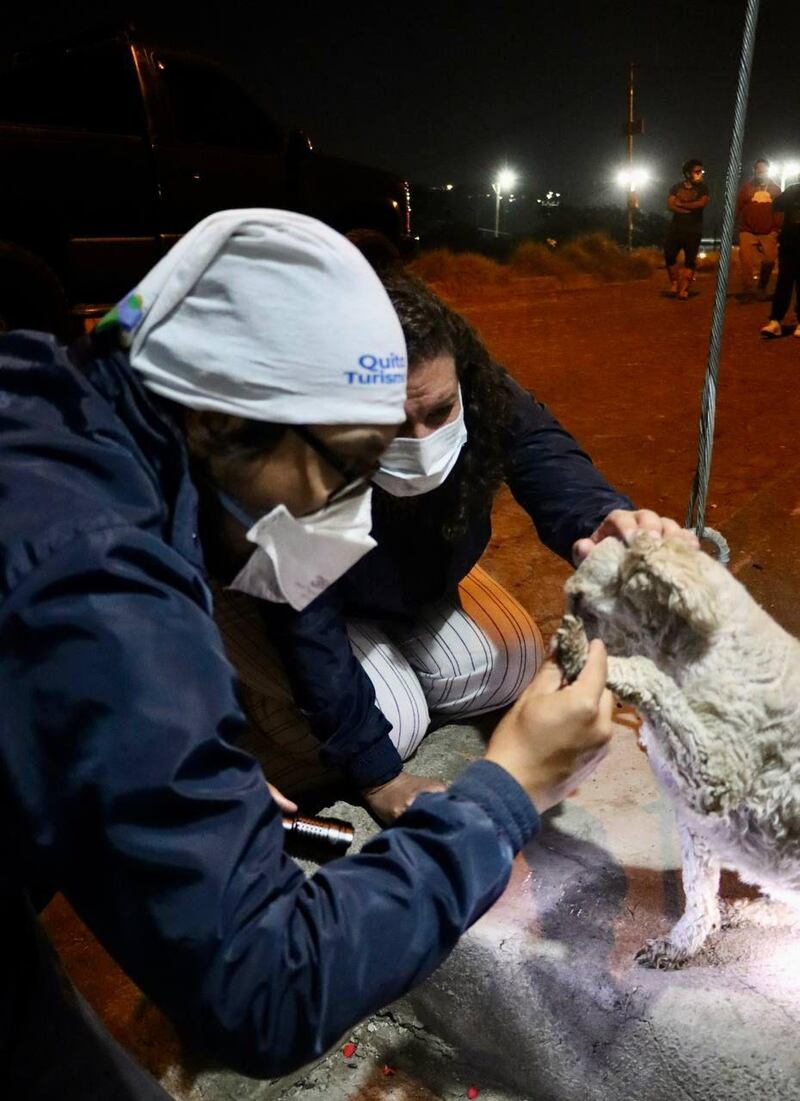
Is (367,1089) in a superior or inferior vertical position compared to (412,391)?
inferior

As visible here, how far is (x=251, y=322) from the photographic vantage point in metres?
1.29

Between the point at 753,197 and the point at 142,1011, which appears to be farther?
the point at 753,197

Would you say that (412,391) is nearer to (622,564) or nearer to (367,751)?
(622,564)

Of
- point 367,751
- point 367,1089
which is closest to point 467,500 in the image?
point 367,751

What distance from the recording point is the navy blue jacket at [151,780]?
1025mm

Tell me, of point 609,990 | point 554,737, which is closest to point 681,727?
point 554,737

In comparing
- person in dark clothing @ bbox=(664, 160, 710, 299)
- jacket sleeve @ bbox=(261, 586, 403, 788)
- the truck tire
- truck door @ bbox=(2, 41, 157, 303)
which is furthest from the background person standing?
jacket sleeve @ bbox=(261, 586, 403, 788)

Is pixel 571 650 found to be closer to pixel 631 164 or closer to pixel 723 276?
pixel 723 276

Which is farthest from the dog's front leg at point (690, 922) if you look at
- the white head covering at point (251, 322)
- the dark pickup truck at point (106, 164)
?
the dark pickup truck at point (106, 164)

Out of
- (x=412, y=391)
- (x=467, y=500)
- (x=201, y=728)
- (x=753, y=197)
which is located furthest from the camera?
(x=753, y=197)

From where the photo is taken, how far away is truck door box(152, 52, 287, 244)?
743 cm

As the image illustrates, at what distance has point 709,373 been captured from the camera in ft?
7.54

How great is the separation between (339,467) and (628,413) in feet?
22.4

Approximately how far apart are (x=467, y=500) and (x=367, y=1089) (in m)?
1.79
